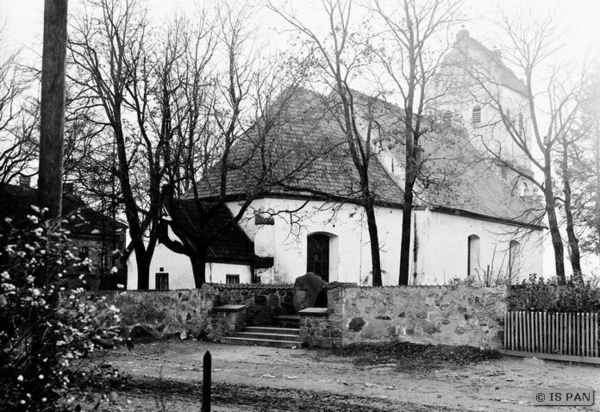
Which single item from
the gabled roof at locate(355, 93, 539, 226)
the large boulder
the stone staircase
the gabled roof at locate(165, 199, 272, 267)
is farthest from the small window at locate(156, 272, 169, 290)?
the stone staircase

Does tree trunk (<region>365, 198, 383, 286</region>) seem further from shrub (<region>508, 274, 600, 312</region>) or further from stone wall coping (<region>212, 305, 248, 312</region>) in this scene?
shrub (<region>508, 274, 600, 312</region>)

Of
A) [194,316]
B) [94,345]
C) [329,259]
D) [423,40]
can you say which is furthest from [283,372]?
[329,259]

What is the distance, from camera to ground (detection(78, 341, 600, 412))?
1100 centimetres

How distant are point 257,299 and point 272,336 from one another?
6.04 ft

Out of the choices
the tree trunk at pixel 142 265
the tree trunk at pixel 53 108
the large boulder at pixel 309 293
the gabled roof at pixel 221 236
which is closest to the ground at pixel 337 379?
the tree trunk at pixel 53 108

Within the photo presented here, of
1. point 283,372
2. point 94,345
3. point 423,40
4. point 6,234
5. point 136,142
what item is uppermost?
point 423,40

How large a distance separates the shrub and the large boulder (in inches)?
242

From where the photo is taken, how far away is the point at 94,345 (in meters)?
7.25

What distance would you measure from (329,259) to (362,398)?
20216mm

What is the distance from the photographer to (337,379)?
46.2 ft

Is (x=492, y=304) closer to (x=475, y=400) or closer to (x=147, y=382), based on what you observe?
(x=475, y=400)

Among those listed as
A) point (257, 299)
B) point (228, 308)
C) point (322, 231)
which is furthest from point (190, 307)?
point (322, 231)

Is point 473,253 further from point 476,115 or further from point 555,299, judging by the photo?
point 555,299

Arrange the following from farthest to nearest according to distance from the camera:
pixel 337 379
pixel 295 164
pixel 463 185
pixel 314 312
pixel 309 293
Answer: pixel 463 185 < pixel 295 164 < pixel 309 293 < pixel 314 312 < pixel 337 379
